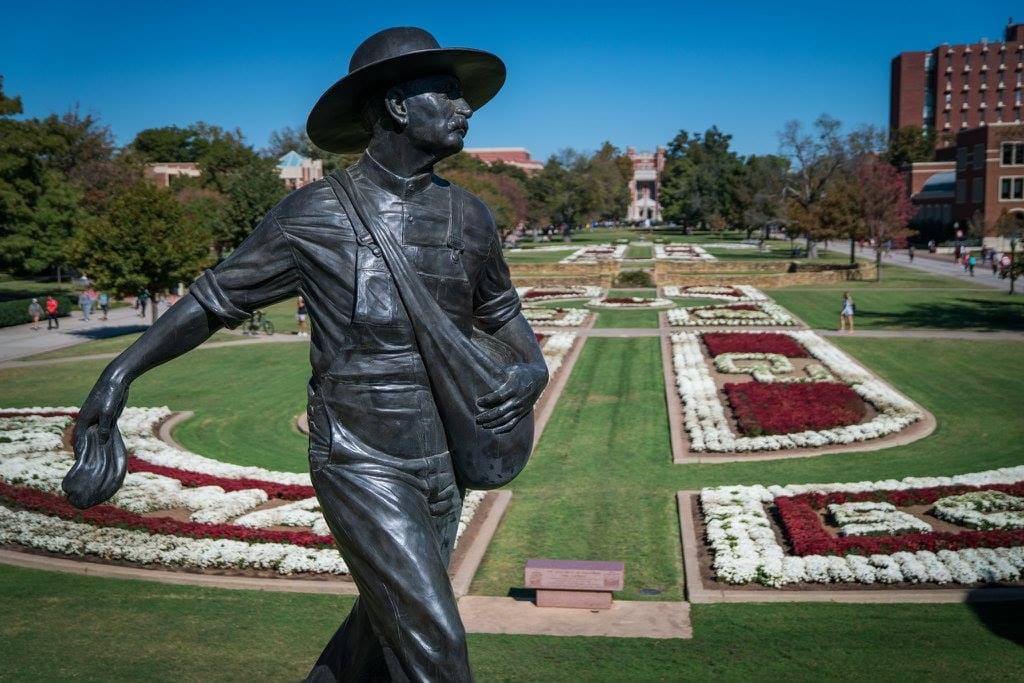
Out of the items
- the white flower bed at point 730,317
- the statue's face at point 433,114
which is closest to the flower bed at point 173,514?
the statue's face at point 433,114

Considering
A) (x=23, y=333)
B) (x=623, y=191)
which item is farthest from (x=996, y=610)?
(x=623, y=191)

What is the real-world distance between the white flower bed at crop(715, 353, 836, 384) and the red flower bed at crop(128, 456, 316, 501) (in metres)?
12.9

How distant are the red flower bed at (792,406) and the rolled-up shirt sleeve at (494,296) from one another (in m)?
15.2

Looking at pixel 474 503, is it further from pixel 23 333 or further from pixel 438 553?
pixel 23 333

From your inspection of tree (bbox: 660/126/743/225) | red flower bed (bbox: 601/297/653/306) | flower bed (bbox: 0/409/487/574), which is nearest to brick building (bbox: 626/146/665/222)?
tree (bbox: 660/126/743/225)

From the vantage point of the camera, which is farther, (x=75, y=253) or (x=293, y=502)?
(x=75, y=253)

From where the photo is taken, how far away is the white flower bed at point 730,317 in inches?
1401

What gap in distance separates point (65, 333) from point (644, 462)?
26.8m

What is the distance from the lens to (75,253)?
32250 mm

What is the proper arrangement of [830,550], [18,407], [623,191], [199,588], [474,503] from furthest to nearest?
[623,191] < [18,407] < [474,503] < [830,550] < [199,588]

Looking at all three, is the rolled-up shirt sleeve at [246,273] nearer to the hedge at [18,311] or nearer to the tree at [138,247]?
the tree at [138,247]

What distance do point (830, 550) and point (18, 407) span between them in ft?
59.6

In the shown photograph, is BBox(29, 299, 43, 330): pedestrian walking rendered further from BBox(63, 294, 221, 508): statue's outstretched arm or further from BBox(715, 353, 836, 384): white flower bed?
BBox(63, 294, 221, 508): statue's outstretched arm

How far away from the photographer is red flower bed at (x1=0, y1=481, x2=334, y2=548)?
42.6ft
